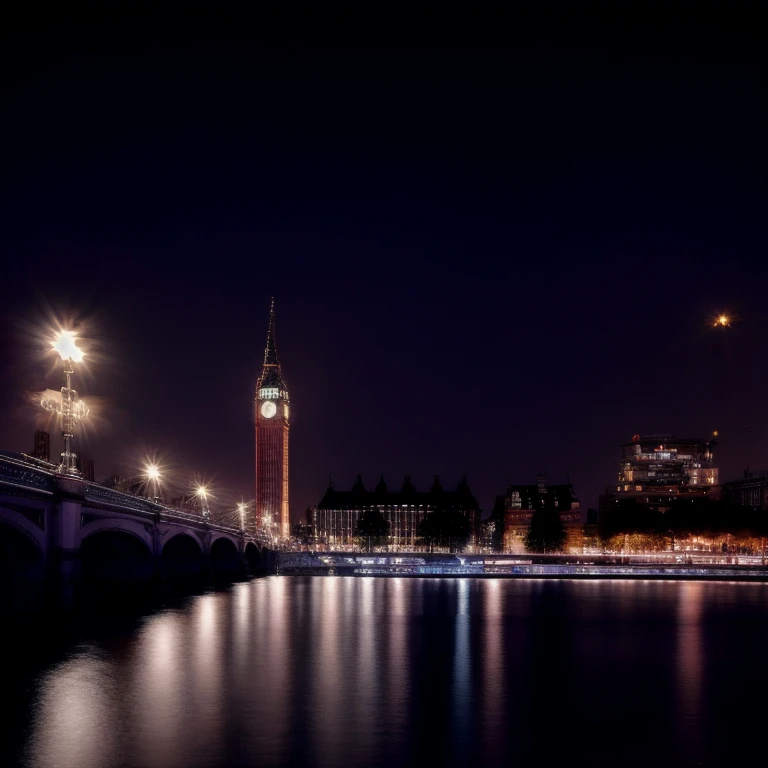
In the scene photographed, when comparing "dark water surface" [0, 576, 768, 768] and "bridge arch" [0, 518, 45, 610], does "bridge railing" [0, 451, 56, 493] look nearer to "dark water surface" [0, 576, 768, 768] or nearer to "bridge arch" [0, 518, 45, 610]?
"bridge arch" [0, 518, 45, 610]

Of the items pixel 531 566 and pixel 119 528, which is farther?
pixel 531 566

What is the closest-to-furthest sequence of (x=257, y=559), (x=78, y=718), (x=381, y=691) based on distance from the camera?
1. (x=78, y=718)
2. (x=381, y=691)
3. (x=257, y=559)

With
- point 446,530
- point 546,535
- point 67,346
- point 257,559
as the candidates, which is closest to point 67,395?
point 67,346

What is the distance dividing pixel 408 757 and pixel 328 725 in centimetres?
407

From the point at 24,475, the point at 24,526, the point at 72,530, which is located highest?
the point at 24,475

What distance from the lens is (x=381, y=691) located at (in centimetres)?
3142

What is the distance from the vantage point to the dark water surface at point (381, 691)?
2311 centimetres

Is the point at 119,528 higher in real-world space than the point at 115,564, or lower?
higher

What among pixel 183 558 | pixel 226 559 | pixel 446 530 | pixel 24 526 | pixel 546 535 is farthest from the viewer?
pixel 446 530

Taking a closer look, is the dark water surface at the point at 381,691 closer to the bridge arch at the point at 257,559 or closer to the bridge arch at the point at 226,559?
the bridge arch at the point at 226,559

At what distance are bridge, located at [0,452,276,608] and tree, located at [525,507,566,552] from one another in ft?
300

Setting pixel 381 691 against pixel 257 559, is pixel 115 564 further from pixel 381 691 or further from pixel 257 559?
pixel 257 559

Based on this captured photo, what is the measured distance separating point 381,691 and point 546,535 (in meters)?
143

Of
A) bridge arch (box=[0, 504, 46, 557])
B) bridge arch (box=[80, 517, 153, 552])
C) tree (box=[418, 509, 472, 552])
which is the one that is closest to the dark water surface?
bridge arch (box=[0, 504, 46, 557])
